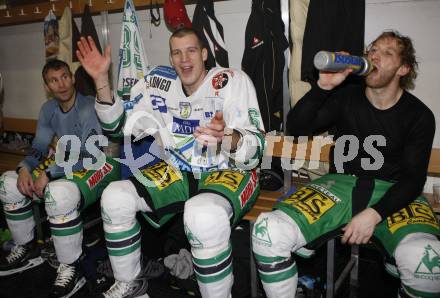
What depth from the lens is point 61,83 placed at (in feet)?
7.66

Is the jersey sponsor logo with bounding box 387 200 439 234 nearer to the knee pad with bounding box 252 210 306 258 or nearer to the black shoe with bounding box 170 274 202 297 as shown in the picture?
the knee pad with bounding box 252 210 306 258

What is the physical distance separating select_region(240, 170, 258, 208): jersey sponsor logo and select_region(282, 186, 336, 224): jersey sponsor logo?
0.73 feet

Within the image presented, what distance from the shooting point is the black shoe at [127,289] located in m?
1.75

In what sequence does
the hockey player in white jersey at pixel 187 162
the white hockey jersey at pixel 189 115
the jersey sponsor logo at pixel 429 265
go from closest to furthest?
the jersey sponsor logo at pixel 429 265
the hockey player in white jersey at pixel 187 162
the white hockey jersey at pixel 189 115

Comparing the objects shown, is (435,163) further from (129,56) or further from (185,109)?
(129,56)

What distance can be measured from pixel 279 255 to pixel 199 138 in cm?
53

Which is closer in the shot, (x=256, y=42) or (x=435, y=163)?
(x=435, y=163)

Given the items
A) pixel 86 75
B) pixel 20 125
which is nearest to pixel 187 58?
pixel 86 75

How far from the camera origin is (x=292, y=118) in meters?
1.72

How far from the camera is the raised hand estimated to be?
1.83 metres

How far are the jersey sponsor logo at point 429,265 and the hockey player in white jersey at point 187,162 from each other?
2.32ft

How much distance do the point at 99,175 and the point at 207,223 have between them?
96 centimetres

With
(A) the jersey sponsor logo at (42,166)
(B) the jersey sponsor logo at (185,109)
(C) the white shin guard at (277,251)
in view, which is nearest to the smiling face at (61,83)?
(A) the jersey sponsor logo at (42,166)

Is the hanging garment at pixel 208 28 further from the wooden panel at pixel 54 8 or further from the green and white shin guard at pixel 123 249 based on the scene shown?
the green and white shin guard at pixel 123 249
